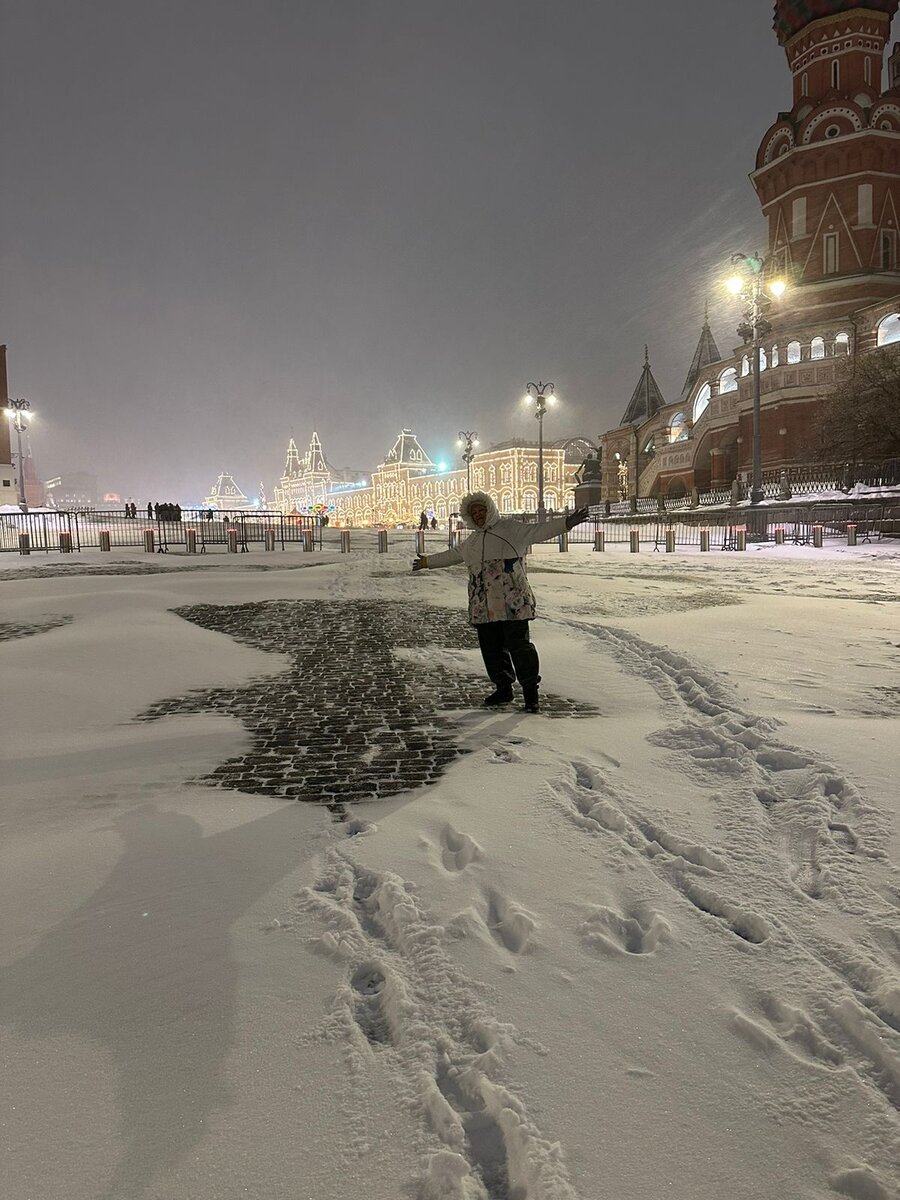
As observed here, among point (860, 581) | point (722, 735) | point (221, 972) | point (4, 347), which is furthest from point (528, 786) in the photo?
point (4, 347)

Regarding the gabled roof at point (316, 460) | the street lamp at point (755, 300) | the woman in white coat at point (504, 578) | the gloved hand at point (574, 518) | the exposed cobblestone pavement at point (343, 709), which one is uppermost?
the gabled roof at point (316, 460)

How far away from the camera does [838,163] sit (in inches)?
1704

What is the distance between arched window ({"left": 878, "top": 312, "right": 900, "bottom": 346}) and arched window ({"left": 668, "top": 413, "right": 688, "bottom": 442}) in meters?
15.8

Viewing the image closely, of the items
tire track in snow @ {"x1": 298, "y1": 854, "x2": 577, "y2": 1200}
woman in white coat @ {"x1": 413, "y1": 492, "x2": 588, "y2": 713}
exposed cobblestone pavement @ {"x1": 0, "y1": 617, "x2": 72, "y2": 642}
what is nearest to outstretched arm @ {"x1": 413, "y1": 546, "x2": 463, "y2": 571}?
woman in white coat @ {"x1": 413, "y1": 492, "x2": 588, "y2": 713}

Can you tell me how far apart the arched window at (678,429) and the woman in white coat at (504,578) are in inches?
2046

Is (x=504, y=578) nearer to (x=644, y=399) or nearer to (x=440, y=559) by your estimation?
(x=440, y=559)

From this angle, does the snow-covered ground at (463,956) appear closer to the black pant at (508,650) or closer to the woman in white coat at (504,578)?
the black pant at (508,650)

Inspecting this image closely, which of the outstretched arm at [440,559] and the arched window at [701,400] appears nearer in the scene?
the outstretched arm at [440,559]

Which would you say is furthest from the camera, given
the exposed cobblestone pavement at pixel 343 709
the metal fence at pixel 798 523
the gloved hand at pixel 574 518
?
the metal fence at pixel 798 523

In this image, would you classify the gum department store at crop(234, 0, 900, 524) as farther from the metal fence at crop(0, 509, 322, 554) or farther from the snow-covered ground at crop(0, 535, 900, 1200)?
the snow-covered ground at crop(0, 535, 900, 1200)

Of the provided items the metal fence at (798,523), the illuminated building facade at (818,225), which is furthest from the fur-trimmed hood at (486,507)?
the illuminated building facade at (818,225)

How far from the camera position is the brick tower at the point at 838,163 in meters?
42.5

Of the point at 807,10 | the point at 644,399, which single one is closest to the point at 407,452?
the point at 644,399

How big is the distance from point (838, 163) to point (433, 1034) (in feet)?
187
